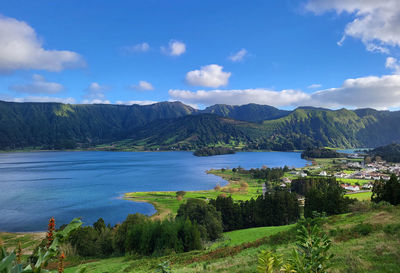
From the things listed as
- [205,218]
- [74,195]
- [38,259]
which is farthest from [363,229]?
[74,195]

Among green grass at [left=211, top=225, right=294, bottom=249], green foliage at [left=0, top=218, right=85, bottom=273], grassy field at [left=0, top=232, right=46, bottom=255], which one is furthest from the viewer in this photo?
grassy field at [left=0, top=232, right=46, bottom=255]

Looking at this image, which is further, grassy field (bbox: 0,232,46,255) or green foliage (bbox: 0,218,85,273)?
grassy field (bbox: 0,232,46,255)

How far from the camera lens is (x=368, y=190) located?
87500mm

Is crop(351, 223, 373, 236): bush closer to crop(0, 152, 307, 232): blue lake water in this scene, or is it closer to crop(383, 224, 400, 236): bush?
crop(383, 224, 400, 236): bush

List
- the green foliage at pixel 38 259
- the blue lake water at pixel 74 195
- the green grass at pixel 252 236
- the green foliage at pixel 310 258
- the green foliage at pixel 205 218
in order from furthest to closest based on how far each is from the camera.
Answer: the blue lake water at pixel 74 195 < the green foliage at pixel 205 218 < the green grass at pixel 252 236 < the green foliage at pixel 310 258 < the green foliage at pixel 38 259

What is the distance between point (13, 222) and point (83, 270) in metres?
79.9

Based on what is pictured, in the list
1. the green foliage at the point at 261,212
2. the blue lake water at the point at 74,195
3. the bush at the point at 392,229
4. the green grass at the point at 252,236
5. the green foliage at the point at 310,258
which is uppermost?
the green foliage at the point at 310,258

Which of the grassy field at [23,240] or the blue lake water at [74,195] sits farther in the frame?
the blue lake water at [74,195]

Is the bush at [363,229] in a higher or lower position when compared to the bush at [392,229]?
lower

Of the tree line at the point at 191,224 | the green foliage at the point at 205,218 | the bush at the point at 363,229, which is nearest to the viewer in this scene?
the bush at the point at 363,229

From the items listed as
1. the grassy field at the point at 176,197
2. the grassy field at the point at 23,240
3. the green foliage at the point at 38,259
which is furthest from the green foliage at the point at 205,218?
the green foliage at the point at 38,259

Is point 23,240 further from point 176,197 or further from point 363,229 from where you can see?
point 363,229

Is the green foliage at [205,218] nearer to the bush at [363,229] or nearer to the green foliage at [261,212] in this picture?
the green foliage at [261,212]

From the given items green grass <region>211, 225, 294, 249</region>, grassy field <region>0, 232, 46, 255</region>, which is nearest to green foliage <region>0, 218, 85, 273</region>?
green grass <region>211, 225, 294, 249</region>
